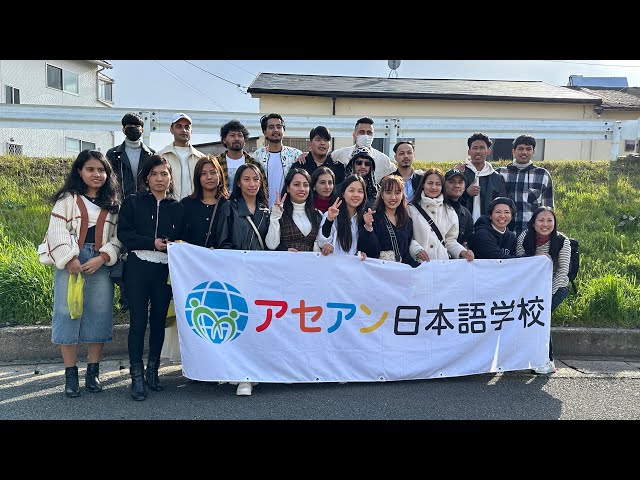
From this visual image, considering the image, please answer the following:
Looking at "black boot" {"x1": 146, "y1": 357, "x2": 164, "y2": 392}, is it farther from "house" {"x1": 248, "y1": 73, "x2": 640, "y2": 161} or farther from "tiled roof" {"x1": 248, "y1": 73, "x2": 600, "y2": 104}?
"tiled roof" {"x1": 248, "y1": 73, "x2": 600, "y2": 104}

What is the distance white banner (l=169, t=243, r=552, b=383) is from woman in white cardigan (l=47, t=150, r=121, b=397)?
59 cm

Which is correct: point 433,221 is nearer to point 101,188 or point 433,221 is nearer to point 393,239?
point 393,239

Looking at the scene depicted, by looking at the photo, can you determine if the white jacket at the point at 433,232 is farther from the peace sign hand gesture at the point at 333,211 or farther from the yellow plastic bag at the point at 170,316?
the yellow plastic bag at the point at 170,316

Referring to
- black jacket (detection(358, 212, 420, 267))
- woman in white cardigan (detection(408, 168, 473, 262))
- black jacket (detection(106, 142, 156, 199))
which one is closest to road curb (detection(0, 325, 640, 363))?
black jacket (detection(106, 142, 156, 199))

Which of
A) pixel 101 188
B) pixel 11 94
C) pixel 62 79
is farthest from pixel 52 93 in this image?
pixel 101 188

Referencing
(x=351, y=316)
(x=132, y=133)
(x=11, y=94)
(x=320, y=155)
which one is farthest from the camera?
(x=11, y=94)

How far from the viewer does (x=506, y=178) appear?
5.45 metres

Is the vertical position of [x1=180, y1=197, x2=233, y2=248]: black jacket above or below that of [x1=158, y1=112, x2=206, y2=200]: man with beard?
below

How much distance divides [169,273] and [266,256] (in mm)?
778

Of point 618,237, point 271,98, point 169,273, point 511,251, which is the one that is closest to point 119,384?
point 169,273

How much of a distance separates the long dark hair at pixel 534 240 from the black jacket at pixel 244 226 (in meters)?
2.44

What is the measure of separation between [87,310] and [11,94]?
61.7 ft

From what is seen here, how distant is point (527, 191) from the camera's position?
5367 millimetres

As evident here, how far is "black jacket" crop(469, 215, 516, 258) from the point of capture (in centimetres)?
468
